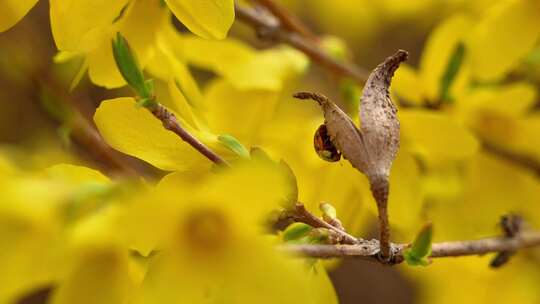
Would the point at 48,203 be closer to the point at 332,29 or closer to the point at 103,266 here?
the point at 103,266

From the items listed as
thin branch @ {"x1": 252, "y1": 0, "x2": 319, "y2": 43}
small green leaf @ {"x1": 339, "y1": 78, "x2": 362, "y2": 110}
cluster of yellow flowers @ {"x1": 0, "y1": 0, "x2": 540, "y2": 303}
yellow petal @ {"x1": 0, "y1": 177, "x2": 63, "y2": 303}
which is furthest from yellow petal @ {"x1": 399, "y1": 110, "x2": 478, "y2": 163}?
yellow petal @ {"x1": 0, "y1": 177, "x2": 63, "y2": 303}

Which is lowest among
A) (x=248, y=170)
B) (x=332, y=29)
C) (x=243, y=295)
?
(x=332, y=29)

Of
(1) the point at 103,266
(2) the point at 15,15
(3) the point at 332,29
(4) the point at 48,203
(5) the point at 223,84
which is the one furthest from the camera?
(3) the point at 332,29

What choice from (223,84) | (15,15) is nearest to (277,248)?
(15,15)

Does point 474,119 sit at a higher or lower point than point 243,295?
lower

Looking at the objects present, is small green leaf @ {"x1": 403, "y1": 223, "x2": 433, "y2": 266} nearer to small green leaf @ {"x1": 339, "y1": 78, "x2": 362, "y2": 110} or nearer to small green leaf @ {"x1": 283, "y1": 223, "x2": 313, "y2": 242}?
small green leaf @ {"x1": 283, "y1": 223, "x2": 313, "y2": 242}

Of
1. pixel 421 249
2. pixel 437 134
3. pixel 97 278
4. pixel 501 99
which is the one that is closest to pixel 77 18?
pixel 97 278
